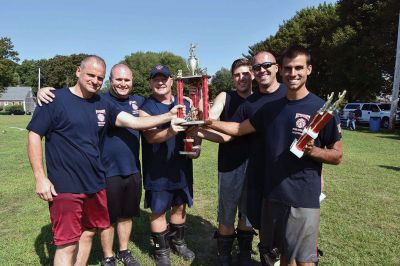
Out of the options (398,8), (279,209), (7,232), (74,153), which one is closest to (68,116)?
(74,153)

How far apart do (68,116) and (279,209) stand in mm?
2014

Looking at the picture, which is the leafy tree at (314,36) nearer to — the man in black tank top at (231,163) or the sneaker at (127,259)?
the man in black tank top at (231,163)

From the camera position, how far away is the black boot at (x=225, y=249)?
4242 mm

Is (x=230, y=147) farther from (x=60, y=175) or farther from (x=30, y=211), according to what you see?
(x=30, y=211)

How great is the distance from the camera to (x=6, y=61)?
55.0 meters

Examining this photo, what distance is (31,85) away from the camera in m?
107

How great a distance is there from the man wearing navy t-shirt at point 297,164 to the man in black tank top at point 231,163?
1.00m

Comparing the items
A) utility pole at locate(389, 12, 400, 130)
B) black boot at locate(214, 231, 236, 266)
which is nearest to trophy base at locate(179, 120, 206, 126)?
black boot at locate(214, 231, 236, 266)

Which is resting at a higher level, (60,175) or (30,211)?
(60,175)

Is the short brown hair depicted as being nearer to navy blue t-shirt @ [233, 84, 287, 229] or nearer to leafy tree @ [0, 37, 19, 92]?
navy blue t-shirt @ [233, 84, 287, 229]

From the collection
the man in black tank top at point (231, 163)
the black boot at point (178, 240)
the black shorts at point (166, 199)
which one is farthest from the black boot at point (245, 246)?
the black shorts at point (166, 199)

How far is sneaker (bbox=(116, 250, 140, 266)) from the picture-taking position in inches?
170

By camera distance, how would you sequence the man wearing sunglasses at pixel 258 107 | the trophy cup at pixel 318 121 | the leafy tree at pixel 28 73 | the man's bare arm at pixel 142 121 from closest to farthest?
the trophy cup at pixel 318 121, the man wearing sunglasses at pixel 258 107, the man's bare arm at pixel 142 121, the leafy tree at pixel 28 73

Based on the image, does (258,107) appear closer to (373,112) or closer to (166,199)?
(166,199)
